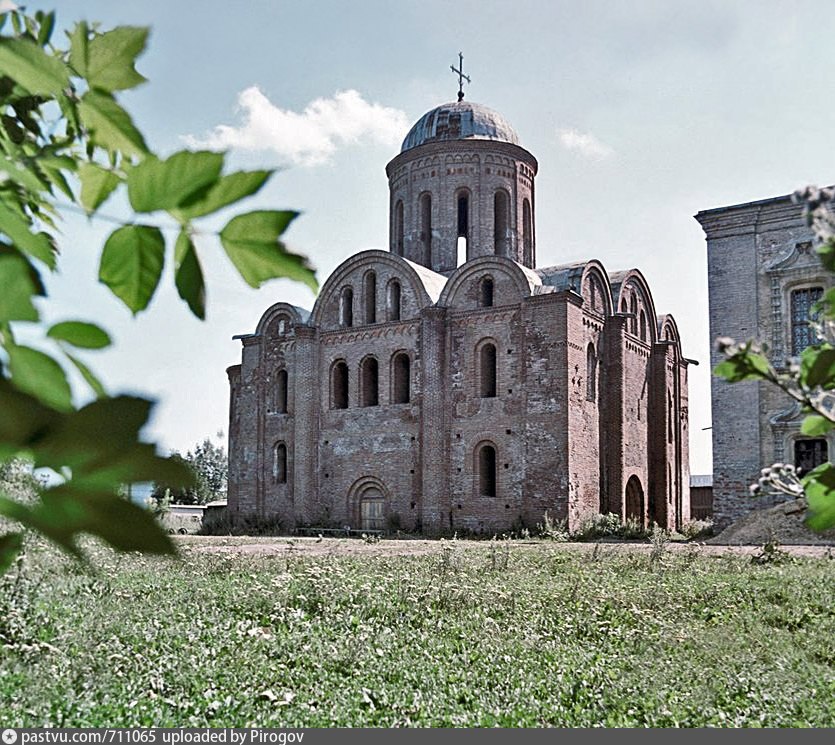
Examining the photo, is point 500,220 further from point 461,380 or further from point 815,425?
point 815,425

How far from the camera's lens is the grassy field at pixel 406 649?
5.25 m

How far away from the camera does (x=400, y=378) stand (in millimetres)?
25812

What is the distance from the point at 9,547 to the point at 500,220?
28.3 metres

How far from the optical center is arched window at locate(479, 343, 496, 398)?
24.3 metres

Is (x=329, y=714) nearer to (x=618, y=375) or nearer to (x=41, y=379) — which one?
(x=41, y=379)

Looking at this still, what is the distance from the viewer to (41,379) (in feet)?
2.08

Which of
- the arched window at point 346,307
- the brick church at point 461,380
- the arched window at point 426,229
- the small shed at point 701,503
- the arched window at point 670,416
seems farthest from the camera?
the small shed at point 701,503

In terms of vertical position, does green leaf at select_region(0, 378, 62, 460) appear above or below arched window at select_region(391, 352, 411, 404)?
below

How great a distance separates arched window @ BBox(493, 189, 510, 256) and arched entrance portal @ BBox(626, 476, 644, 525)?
787 centimetres

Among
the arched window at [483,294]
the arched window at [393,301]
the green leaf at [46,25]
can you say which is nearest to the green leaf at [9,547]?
the green leaf at [46,25]

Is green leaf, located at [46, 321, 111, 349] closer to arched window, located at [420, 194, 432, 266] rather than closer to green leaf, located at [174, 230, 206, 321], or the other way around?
green leaf, located at [174, 230, 206, 321]

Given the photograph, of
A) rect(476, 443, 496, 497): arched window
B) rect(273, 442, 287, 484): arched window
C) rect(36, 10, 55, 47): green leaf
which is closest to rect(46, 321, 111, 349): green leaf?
Result: rect(36, 10, 55, 47): green leaf

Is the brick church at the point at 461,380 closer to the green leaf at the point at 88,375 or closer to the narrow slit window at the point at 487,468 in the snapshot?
the narrow slit window at the point at 487,468

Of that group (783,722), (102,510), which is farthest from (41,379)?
(783,722)
